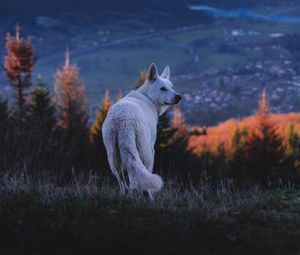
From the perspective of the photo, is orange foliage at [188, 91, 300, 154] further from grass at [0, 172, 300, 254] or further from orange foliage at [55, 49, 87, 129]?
grass at [0, 172, 300, 254]

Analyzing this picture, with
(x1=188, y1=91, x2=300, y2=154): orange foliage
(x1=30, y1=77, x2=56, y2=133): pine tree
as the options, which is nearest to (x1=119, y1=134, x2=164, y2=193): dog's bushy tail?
(x1=30, y1=77, x2=56, y2=133): pine tree

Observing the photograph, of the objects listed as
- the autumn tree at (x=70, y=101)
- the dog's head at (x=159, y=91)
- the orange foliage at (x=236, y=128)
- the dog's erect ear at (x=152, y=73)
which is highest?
the dog's erect ear at (x=152, y=73)

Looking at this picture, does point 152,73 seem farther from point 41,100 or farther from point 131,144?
point 41,100

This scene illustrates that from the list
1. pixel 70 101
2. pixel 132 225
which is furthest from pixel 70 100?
pixel 132 225

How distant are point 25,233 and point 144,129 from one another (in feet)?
11.1

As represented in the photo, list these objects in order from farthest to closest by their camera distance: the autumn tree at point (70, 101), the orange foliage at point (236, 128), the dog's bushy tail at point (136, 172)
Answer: the orange foliage at point (236, 128) < the autumn tree at point (70, 101) < the dog's bushy tail at point (136, 172)

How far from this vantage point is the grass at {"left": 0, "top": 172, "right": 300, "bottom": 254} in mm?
6824

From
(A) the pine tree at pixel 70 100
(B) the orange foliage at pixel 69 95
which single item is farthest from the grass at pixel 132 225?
(B) the orange foliage at pixel 69 95

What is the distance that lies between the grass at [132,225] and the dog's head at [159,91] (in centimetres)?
388

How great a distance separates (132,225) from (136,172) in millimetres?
1869

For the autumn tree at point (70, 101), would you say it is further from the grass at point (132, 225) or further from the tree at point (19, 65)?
the grass at point (132, 225)

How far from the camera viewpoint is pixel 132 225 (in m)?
7.14

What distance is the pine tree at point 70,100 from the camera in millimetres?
44312

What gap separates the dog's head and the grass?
12.7 feet
